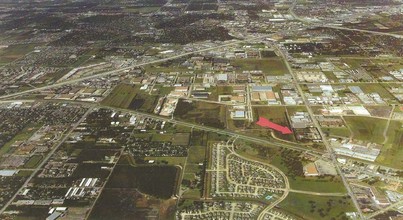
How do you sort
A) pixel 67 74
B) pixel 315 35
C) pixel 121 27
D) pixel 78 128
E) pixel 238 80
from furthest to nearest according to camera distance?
pixel 121 27, pixel 315 35, pixel 67 74, pixel 238 80, pixel 78 128

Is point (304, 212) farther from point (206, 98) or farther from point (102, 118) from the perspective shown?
point (102, 118)

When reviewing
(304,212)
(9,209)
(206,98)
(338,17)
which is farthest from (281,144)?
(338,17)

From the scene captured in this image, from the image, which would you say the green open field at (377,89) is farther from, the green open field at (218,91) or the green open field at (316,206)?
the green open field at (316,206)

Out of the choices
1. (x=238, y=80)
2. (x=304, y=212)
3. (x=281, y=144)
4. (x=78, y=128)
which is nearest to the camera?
(x=304, y=212)

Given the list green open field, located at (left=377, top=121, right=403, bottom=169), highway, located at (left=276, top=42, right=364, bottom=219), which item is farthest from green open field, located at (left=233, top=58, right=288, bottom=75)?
green open field, located at (left=377, top=121, right=403, bottom=169)

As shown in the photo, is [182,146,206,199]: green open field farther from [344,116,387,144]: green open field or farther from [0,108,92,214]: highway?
[344,116,387,144]: green open field

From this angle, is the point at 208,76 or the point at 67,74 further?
the point at 67,74
